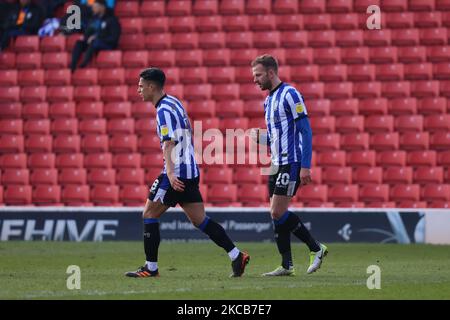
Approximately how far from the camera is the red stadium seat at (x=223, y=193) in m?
18.9

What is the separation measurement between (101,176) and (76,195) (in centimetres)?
58

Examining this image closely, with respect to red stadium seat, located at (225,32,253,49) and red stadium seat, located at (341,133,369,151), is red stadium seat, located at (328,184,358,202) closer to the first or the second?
red stadium seat, located at (341,133,369,151)

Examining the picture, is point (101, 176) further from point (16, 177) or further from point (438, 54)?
point (438, 54)

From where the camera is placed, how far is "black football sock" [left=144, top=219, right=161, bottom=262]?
10141 mm

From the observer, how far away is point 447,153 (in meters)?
18.7

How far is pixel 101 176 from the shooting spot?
773 inches

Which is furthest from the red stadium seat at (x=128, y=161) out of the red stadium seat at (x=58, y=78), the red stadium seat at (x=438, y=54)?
the red stadium seat at (x=438, y=54)

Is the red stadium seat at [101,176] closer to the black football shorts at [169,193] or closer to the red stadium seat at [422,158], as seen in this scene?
the red stadium seat at [422,158]

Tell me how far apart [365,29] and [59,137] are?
6.26m

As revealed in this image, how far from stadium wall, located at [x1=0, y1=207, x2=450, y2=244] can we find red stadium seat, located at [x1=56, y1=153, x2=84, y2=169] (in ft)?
6.77

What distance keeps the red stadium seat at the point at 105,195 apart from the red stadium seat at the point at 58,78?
2.81 meters
